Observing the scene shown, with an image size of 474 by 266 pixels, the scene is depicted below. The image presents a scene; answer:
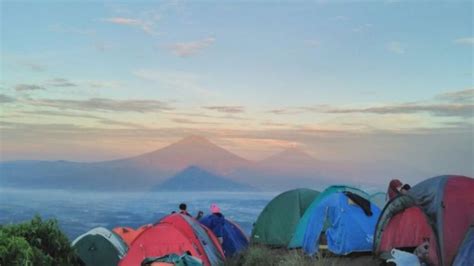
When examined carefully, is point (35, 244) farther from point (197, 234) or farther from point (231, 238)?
point (231, 238)

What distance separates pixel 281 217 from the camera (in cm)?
1953

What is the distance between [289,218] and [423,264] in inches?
270

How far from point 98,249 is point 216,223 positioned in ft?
12.7

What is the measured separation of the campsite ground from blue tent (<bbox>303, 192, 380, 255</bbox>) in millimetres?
321

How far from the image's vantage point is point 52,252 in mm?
10180

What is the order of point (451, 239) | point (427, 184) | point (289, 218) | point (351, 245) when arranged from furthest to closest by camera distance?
1. point (289, 218)
2. point (351, 245)
3. point (427, 184)
4. point (451, 239)

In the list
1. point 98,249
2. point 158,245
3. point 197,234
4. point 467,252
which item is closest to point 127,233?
point 98,249

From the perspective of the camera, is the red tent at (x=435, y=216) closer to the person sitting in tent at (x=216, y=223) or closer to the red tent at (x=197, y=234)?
the red tent at (x=197, y=234)

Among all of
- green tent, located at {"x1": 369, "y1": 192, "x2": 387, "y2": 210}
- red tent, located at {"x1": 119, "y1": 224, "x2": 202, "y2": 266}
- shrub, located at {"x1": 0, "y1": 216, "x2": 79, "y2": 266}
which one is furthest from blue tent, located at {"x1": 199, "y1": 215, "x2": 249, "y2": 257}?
shrub, located at {"x1": 0, "y1": 216, "x2": 79, "y2": 266}

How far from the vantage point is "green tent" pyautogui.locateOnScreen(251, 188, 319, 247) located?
63.1 ft

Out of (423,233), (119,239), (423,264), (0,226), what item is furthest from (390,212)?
(0,226)

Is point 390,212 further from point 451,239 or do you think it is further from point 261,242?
point 261,242

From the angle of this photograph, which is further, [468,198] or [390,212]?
[390,212]

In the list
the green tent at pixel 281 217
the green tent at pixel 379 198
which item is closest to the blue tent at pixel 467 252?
the green tent at pixel 281 217
